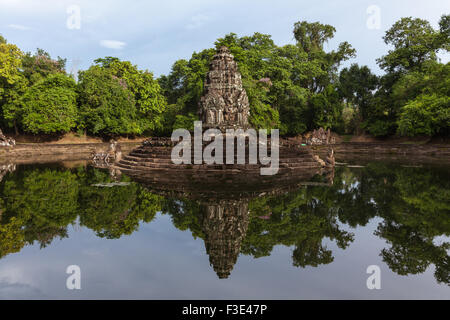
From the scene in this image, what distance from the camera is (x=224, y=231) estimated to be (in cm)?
704

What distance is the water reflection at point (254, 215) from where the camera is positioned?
6133 mm

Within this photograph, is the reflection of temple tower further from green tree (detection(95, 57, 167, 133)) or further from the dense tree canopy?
green tree (detection(95, 57, 167, 133))

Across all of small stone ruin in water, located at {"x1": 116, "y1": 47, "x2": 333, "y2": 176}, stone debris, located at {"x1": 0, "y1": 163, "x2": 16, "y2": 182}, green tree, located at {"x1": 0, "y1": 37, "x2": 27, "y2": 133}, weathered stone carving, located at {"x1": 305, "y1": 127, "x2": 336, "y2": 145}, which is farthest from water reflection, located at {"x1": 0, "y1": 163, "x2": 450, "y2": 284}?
green tree, located at {"x1": 0, "y1": 37, "x2": 27, "y2": 133}

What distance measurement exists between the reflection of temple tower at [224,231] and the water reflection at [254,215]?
0.08ft

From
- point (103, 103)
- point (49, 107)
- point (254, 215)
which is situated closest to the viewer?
point (254, 215)

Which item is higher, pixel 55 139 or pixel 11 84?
pixel 11 84

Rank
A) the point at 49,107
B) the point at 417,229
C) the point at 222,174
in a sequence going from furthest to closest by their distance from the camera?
the point at 49,107
the point at 222,174
the point at 417,229

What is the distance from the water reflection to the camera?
20.1 feet

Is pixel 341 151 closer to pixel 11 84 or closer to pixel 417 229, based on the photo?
pixel 417 229

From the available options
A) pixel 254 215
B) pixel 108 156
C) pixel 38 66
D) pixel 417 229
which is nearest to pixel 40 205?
pixel 254 215

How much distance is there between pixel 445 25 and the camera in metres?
36.1

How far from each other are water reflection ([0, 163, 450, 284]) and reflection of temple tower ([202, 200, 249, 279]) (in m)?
0.02

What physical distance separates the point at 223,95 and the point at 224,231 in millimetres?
16555

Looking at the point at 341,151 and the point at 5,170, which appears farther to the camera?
the point at 341,151
